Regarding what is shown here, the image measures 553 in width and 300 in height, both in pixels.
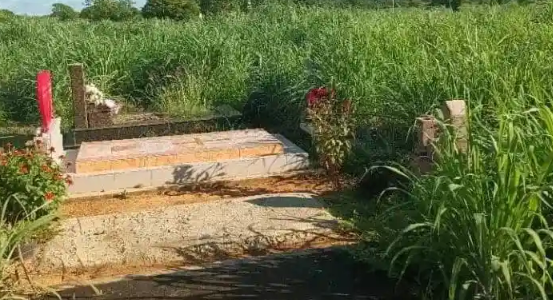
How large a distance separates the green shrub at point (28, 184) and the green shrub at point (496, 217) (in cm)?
303

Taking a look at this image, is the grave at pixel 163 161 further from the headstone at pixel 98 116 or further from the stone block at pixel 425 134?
the stone block at pixel 425 134

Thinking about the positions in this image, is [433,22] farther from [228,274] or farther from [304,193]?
[228,274]

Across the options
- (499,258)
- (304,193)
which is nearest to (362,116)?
(304,193)

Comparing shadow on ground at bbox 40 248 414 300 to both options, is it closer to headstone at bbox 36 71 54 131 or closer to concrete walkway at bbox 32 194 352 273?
concrete walkway at bbox 32 194 352 273

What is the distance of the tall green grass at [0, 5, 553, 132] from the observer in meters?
6.38

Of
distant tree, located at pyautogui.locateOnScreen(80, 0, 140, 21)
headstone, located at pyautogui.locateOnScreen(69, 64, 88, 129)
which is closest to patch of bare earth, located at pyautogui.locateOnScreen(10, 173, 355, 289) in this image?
headstone, located at pyautogui.locateOnScreen(69, 64, 88, 129)

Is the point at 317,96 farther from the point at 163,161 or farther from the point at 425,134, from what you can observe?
the point at 425,134

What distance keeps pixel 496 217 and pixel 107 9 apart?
43.0 metres

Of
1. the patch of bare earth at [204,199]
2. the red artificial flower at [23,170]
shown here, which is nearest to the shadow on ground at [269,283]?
the patch of bare earth at [204,199]

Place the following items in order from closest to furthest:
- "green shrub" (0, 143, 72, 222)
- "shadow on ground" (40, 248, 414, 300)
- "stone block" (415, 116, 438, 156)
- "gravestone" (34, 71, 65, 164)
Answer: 1. "shadow on ground" (40, 248, 414, 300)
2. "stone block" (415, 116, 438, 156)
3. "green shrub" (0, 143, 72, 222)
4. "gravestone" (34, 71, 65, 164)

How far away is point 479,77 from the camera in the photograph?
20.1ft

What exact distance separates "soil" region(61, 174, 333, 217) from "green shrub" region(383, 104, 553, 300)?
113 inches

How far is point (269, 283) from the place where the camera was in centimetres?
432

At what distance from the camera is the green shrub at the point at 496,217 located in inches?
123
